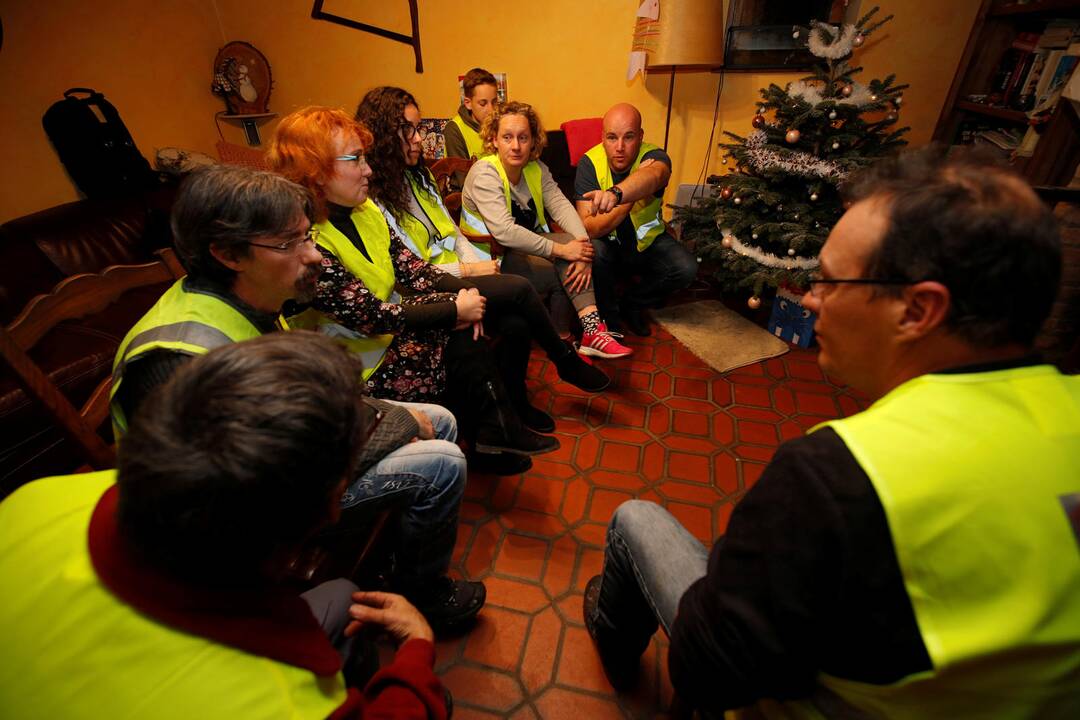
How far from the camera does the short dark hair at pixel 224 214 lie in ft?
3.60

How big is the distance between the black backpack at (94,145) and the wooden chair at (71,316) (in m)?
2.57

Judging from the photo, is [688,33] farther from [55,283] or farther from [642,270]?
[55,283]

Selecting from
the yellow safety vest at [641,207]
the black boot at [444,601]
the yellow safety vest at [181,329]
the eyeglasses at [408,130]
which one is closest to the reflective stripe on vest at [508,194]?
the yellow safety vest at [641,207]

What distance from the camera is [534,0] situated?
3523 millimetres

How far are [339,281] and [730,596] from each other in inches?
54.3

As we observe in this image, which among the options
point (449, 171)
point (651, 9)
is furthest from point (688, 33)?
point (449, 171)

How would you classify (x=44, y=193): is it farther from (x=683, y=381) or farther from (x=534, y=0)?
(x=683, y=381)

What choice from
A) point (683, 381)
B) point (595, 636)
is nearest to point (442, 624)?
point (595, 636)

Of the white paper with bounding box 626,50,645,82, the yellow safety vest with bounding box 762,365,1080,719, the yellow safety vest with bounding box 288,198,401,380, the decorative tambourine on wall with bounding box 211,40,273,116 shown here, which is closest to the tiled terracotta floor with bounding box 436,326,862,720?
the yellow safety vest with bounding box 288,198,401,380

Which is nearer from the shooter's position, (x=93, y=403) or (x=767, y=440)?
(x=93, y=403)

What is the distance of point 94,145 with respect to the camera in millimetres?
3070

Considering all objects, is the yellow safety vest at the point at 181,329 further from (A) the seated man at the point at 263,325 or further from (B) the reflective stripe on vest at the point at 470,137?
(B) the reflective stripe on vest at the point at 470,137

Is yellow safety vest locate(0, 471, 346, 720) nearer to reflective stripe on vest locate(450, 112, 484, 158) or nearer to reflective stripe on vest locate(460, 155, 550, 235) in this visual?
reflective stripe on vest locate(460, 155, 550, 235)

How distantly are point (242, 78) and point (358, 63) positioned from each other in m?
1.03
